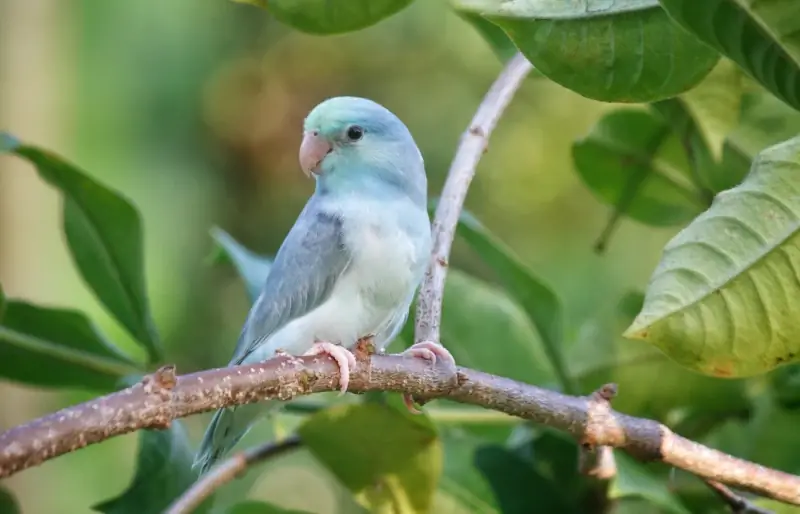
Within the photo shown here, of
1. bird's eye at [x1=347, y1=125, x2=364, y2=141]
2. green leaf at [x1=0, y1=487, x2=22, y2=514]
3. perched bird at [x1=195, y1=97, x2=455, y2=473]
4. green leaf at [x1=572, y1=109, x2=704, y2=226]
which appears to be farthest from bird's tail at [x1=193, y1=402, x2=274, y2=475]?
green leaf at [x1=572, y1=109, x2=704, y2=226]

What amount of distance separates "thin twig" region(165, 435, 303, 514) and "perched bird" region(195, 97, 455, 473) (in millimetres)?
48

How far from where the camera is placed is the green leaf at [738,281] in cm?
39

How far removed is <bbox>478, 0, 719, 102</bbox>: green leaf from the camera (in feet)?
1.44

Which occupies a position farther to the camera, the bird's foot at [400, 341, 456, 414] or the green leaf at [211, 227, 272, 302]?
the green leaf at [211, 227, 272, 302]

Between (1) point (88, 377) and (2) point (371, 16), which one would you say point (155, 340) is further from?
(2) point (371, 16)

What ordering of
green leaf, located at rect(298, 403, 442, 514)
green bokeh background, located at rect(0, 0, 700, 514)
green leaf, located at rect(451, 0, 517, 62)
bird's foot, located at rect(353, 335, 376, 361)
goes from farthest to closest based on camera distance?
green bokeh background, located at rect(0, 0, 700, 514)
green leaf, located at rect(451, 0, 517, 62)
green leaf, located at rect(298, 403, 442, 514)
bird's foot, located at rect(353, 335, 376, 361)

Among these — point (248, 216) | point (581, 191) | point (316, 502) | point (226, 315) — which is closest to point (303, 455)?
point (316, 502)

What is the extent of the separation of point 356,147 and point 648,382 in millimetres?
286

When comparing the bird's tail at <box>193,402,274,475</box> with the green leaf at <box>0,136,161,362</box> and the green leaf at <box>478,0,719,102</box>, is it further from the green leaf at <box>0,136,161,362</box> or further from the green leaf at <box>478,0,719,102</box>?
the green leaf at <box>478,0,719,102</box>

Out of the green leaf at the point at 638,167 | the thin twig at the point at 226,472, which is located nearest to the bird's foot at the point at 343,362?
the thin twig at the point at 226,472

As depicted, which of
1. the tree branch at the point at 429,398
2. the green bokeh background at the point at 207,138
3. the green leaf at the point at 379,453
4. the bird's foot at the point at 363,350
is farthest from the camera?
the green bokeh background at the point at 207,138

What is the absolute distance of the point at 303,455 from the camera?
165 cm

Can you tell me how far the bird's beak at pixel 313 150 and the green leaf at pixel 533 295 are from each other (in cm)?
14

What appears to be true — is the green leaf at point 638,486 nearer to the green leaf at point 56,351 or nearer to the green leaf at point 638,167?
the green leaf at point 638,167
